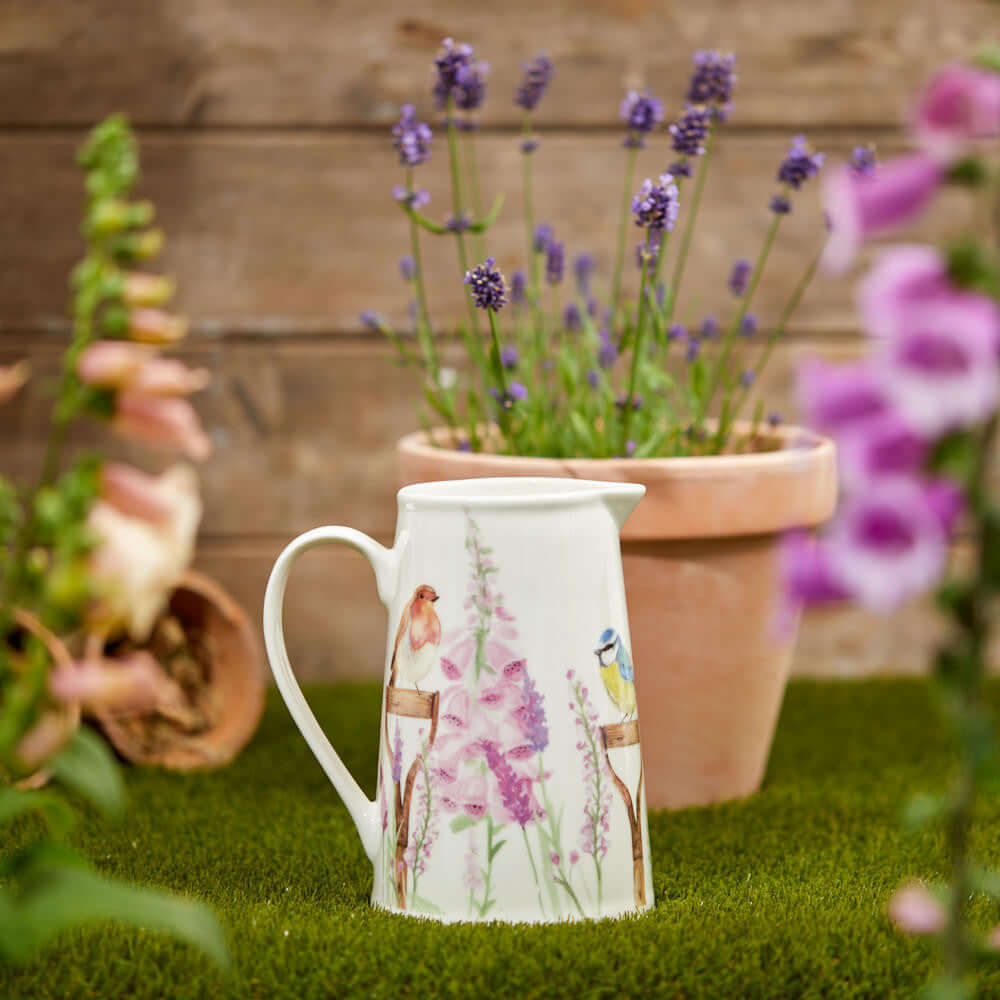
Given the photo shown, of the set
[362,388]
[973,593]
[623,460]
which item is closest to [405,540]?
[623,460]

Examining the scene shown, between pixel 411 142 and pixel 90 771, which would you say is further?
pixel 411 142

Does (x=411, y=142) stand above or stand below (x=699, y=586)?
above

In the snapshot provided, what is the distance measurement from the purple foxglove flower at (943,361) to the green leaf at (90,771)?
304 mm

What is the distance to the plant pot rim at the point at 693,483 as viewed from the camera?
0.83 meters

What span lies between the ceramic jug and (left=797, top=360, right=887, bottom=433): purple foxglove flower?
0.90 feet

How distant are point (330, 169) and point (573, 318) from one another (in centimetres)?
41

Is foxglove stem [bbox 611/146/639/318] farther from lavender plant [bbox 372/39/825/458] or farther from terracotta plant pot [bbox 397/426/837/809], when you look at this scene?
terracotta plant pot [bbox 397/426/837/809]

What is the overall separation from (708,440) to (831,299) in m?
0.44

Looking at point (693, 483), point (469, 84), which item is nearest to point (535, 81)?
point (469, 84)

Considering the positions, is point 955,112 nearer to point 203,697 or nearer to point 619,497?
point 619,497

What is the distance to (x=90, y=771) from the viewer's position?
0.45 meters

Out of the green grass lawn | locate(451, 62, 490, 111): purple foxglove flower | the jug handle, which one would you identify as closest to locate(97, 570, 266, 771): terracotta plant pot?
the green grass lawn

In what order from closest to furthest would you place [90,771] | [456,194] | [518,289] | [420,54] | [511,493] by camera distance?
[90,771], [511,493], [456,194], [518,289], [420,54]

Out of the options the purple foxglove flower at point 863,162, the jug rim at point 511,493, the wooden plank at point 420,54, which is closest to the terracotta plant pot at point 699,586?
the jug rim at point 511,493
